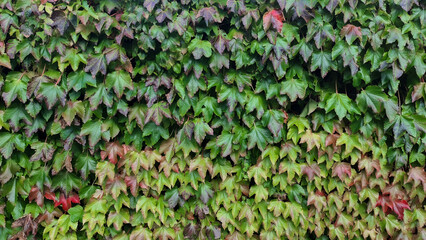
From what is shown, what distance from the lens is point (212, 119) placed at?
2744 millimetres

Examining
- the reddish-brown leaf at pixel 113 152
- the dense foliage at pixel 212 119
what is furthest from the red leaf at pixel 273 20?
the reddish-brown leaf at pixel 113 152

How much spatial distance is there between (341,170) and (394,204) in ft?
1.88

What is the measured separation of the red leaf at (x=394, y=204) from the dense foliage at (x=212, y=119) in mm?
14

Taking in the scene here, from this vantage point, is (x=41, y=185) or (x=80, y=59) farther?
(x=41, y=185)

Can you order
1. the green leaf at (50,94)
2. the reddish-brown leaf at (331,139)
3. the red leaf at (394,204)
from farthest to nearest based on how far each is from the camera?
the red leaf at (394,204), the reddish-brown leaf at (331,139), the green leaf at (50,94)

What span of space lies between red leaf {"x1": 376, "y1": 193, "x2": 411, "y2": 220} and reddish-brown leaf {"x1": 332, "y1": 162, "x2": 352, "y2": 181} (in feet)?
1.27

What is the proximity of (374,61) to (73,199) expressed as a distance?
2771mm

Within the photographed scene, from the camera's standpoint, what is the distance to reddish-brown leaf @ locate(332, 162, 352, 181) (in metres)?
2.73

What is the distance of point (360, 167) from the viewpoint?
107 inches

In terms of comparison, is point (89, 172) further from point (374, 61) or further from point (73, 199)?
point (374, 61)

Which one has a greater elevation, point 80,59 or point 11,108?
point 80,59

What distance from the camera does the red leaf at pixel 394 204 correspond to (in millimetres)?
2777

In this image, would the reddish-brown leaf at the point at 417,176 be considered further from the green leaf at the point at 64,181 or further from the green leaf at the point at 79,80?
the green leaf at the point at 64,181

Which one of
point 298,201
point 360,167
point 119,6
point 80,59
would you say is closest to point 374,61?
point 360,167
